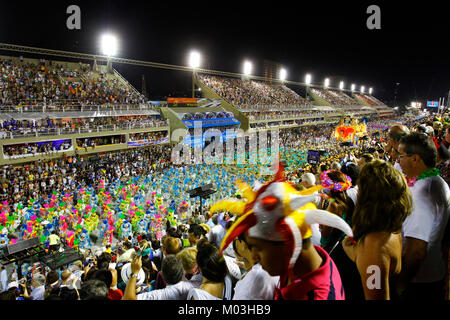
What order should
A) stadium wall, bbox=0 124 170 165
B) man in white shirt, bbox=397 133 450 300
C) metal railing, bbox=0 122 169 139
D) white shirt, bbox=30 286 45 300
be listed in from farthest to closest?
1. metal railing, bbox=0 122 169 139
2. stadium wall, bbox=0 124 170 165
3. white shirt, bbox=30 286 45 300
4. man in white shirt, bbox=397 133 450 300

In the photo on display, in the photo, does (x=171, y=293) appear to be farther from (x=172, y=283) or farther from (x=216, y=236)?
(x=216, y=236)

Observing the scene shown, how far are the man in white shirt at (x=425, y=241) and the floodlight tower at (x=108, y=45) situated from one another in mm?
28669

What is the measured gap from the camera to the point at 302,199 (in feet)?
4.90

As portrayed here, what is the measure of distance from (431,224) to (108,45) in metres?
29.4

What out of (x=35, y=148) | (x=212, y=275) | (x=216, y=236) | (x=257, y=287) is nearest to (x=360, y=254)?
(x=257, y=287)

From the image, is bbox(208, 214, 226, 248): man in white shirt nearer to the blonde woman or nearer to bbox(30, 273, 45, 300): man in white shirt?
bbox(30, 273, 45, 300): man in white shirt

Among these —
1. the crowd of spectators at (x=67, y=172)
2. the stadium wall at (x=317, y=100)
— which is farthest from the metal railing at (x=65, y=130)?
the stadium wall at (x=317, y=100)

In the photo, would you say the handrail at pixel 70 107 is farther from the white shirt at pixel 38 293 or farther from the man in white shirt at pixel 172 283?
the man in white shirt at pixel 172 283

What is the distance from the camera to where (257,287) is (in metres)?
1.71

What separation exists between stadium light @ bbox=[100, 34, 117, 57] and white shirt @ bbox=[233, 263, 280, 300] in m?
28.8

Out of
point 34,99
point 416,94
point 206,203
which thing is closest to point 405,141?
point 206,203

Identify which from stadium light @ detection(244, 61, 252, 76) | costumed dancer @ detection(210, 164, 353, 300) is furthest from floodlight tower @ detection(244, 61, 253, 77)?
costumed dancer @ detection(210, 164, 353, 300)

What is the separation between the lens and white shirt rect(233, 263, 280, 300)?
1.69 meters
